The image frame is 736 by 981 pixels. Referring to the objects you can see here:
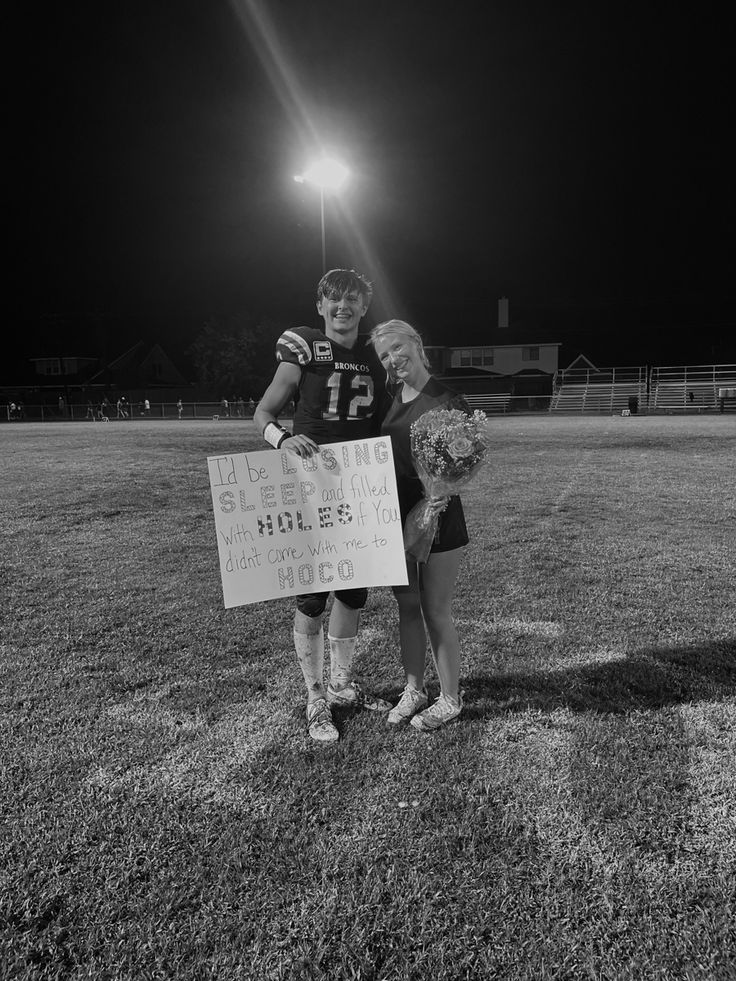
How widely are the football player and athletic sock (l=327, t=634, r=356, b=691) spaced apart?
113 millimetres

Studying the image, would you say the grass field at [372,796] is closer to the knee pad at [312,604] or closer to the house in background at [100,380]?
the knee pad at [312,604]

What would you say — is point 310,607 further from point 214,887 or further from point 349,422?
point 214,887

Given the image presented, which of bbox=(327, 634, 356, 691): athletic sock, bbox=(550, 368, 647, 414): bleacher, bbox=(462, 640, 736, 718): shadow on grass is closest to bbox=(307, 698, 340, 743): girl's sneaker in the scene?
bbox=(327, 634, 356, 691): athletic sock

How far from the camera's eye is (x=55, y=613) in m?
4.67

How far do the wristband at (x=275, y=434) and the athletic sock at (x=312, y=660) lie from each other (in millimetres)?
994

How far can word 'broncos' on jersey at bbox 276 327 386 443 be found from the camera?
2.89 m

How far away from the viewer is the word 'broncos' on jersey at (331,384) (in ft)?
9.47

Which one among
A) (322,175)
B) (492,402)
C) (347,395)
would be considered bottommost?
(492,402)

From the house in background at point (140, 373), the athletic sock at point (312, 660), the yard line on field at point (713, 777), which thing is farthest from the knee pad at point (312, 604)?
the house in background at point (140, 373)

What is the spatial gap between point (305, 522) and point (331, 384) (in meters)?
0.69

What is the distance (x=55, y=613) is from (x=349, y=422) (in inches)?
125

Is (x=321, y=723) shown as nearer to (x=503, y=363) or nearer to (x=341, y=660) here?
(x=341, y=660)

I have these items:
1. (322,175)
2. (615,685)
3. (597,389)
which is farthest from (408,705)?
(597,389)

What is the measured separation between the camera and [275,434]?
2893 millimetres
